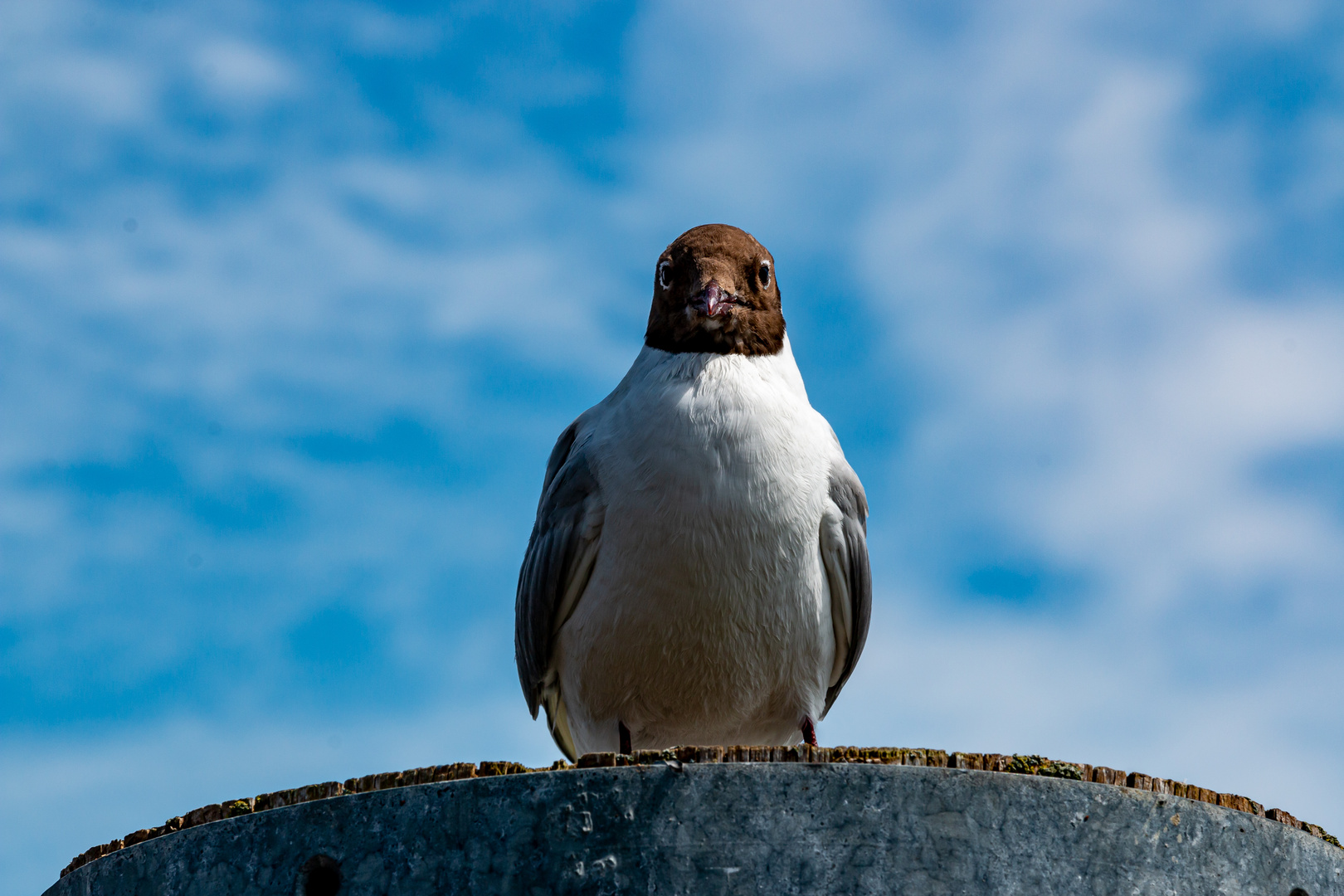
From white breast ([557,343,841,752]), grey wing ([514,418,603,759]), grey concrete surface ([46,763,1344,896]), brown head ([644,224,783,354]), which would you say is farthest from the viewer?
brown head ([644,224,783,354])

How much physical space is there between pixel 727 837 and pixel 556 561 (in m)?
3.30

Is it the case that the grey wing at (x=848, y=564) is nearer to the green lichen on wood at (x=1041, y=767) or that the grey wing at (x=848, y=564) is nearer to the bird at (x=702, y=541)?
the bird at (x=702, y=541)

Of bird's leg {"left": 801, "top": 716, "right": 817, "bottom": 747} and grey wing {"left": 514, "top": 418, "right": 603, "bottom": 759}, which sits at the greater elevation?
grey wing {"left": 514, "top": 418, "right": 603, "bottom": 759}

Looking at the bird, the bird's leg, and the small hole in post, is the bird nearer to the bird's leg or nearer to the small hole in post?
the bird's leg

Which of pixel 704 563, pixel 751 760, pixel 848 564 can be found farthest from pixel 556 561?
pixel 751 760

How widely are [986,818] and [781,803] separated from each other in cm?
75

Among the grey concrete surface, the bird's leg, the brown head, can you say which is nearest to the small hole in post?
the grey concrete surface

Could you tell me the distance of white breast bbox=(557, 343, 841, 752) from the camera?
23.9ft

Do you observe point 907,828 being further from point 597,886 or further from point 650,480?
point 650,480

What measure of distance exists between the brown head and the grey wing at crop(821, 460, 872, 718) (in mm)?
958

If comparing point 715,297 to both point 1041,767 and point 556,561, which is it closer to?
point 556,561

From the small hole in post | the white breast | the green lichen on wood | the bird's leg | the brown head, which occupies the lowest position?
the small hole in post

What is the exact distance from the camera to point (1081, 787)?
16.3 feet

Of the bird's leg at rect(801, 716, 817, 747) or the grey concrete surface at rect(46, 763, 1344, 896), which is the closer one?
the grey concrete surface at rect(46, 763, 1344, 896)
